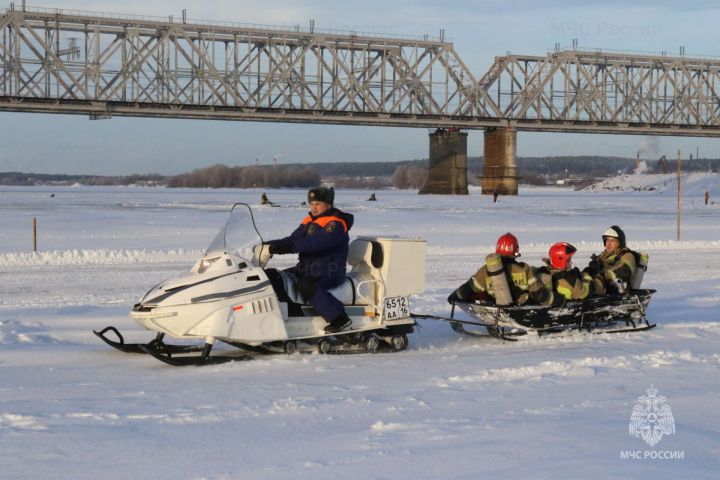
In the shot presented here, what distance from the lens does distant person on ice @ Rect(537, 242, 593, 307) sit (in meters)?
11.4

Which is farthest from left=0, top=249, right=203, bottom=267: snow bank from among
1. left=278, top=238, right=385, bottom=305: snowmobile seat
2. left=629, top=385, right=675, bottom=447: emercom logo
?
left=629, top=385, right=675, bottom=447: emercom logo

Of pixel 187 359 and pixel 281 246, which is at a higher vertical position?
pixel 281 246

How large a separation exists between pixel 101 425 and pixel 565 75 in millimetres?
97979

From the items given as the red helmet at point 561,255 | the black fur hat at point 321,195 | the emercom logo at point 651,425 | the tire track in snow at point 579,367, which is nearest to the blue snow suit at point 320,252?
the black fur hat at point 321,195

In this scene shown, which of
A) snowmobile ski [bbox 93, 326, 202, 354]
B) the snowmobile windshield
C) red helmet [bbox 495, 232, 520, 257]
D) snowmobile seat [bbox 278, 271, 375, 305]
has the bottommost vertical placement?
snowmobile ski [bbox 93, 326, 202, 354]

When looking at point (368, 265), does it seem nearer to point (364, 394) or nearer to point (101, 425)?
point (364, 394)

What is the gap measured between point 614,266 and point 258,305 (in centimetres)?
476

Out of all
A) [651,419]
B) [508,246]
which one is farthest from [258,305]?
[651,419]

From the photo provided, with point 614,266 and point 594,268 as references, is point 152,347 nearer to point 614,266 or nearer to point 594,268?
point 594,268

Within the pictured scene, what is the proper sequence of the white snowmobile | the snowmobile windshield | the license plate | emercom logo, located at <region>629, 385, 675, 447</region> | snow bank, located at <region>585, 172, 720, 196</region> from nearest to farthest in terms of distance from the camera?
emercom logo, located at <region>629, 385, 675, 447</region>, the snowmobile windshield, the license plate, the white snowmobile, snow bank, located at <region>585, 172, 720, 196</region>

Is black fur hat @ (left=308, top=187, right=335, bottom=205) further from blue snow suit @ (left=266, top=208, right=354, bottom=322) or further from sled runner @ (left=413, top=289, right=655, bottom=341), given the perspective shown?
sled runner @ (left=413, top=289, right=655, bottom=341)

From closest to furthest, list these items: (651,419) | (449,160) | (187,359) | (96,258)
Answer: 1. (651,419)
2. (187,359)
3. (96,258)
4. (449,160)

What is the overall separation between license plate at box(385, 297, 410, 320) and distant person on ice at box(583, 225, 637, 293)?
2.62 meters

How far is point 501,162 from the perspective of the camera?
9081 centimetres
